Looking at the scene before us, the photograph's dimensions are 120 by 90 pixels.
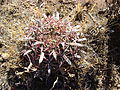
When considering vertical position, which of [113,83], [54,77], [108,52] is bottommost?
[113,83]

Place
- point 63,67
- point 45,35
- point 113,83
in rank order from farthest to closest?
point 113,83, point 63,67, point 45,35

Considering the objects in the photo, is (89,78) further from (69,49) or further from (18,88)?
(18,88)

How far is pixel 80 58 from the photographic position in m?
2.78

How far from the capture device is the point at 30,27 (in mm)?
2621

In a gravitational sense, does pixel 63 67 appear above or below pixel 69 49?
below

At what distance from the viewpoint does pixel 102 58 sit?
2.97 m

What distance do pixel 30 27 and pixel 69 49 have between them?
0.53 m

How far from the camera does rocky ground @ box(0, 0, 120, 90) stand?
109 inches

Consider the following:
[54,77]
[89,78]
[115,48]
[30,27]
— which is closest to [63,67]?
[54,77]

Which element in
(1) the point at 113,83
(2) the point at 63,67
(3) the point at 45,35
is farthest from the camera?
(1) the point at 113,83

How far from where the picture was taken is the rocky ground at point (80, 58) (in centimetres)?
278

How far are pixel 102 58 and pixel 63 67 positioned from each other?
1.95 ft

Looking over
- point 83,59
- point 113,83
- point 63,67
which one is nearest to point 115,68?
point 113,83

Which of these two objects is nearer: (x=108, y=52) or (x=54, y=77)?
(x=54, y=77)
